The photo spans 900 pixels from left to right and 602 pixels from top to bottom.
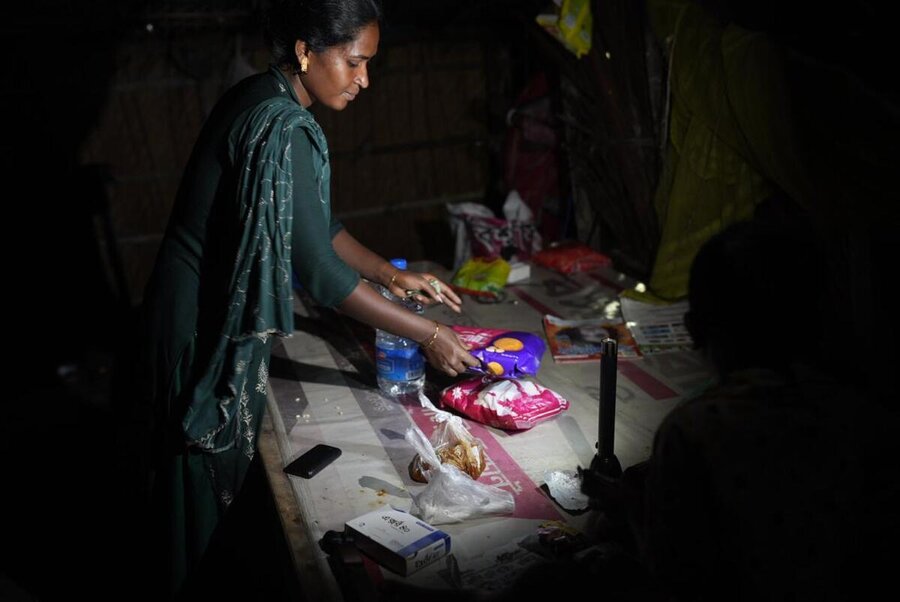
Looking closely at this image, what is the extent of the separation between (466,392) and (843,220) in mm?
1292

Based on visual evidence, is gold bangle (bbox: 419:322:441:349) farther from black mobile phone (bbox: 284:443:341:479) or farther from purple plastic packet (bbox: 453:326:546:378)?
black mobile phone (bbox: 284:443:341:479)

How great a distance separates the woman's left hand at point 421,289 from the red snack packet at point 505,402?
14.7 inches

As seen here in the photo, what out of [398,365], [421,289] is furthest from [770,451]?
[421,289]

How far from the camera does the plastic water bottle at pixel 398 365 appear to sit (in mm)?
2221

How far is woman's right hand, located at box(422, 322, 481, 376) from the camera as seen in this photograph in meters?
2.01

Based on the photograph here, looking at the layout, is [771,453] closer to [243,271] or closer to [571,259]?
[243,271]

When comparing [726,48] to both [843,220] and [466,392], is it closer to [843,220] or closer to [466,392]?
[843,220]

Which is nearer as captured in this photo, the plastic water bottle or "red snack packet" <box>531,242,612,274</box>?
the plastic water bottle

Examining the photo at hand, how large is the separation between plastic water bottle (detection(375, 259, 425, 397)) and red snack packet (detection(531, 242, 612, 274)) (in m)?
1.27

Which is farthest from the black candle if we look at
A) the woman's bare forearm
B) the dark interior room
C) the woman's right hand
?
the woman's bare forearm

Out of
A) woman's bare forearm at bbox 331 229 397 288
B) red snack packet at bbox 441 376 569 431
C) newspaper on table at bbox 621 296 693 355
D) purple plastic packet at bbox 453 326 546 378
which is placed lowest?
newspaper on table at bbox 621 296 693 355

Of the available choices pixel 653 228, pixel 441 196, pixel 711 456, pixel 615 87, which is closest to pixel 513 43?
pixel 441 196

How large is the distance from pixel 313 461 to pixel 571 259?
1.87m

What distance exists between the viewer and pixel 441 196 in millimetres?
6004
